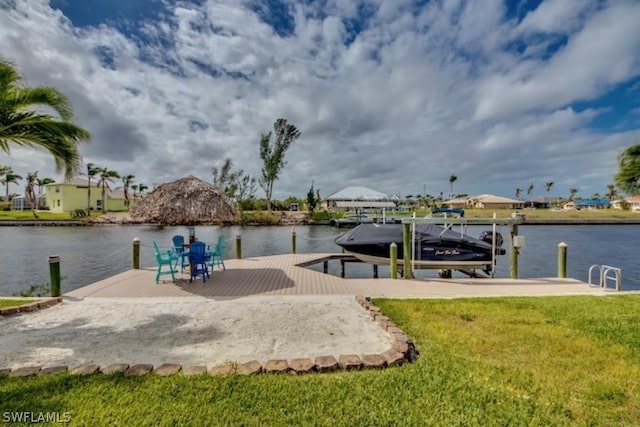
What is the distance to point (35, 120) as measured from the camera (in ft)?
17.7

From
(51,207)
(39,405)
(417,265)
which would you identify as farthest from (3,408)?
(51,207)

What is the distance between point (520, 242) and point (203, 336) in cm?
888

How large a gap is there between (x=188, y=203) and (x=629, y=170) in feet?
90.5

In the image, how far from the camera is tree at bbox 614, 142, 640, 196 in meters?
10.9

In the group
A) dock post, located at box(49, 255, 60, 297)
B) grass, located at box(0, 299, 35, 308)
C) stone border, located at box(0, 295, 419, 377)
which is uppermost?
dock post, located at box(49, 255, 60, 297)

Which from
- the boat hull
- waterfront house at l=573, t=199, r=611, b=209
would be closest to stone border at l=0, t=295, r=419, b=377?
the boat hull

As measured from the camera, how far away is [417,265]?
10.9 metres

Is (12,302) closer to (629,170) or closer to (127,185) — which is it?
(629,170)

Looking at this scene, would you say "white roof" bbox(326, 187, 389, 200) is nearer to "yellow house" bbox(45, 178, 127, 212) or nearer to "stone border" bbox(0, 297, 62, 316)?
"stone border" bbox(0, 297, 62, 316)

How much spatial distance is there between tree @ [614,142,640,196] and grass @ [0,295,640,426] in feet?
31.5

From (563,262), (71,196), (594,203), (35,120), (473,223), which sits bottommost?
(563,262)

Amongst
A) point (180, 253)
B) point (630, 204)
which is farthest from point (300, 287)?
point (630, 204)

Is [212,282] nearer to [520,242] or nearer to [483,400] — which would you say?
[483,400]

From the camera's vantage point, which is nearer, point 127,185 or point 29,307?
point 29,307
